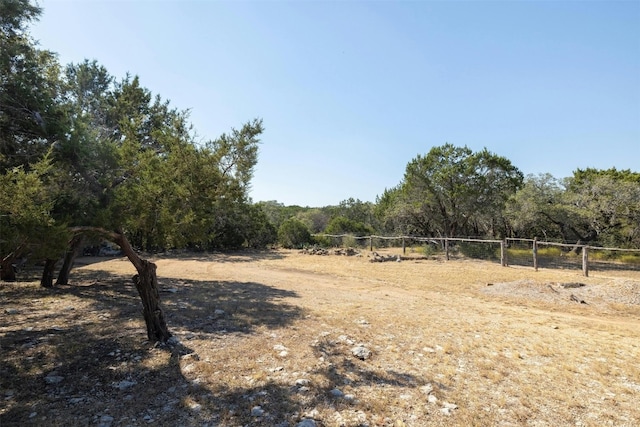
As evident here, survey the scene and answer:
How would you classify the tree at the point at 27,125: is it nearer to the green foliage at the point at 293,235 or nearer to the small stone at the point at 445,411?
the small stone at the point at 445,411

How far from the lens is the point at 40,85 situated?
618cm

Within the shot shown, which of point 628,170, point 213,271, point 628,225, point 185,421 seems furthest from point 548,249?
point 185,421

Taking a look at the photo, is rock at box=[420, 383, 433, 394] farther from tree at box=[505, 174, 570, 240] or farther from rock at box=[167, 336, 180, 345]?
tree at box=[505, 174, 570, 240]

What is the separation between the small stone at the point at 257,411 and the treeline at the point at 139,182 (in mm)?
3309

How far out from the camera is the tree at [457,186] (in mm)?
20938

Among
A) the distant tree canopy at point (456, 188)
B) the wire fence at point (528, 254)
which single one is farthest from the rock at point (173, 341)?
the distant tree canopy at point (456, 188)

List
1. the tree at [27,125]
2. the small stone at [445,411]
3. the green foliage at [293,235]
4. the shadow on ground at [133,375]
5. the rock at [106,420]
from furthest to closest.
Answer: the green foliage at [293,235], the tree at [27,125], the small stone at [445,411], the shadow on ground at [133,375], the rock at [106,420]

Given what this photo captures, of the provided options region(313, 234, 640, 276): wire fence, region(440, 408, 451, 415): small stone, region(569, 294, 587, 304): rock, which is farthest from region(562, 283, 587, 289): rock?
region(440, 408, 451, 415): small stone

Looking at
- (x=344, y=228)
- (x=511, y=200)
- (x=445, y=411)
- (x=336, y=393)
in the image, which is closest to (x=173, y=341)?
(x=336, y=393)

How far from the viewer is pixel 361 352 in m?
4.49

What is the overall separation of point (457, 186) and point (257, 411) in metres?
20.3

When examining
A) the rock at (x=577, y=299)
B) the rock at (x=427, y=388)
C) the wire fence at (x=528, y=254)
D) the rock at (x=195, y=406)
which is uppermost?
the wire fence at (x=528, y=254)

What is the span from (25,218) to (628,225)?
2596 centimetres

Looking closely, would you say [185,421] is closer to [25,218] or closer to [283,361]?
[283,361]
